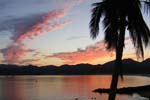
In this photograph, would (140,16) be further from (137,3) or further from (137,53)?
(137,53)

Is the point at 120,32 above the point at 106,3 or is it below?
below

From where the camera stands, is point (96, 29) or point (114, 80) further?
point (96, 29)

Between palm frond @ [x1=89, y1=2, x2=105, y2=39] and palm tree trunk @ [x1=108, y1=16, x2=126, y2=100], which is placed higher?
palm frond @ [x1=89, y1=2, x2=105, y2=39]

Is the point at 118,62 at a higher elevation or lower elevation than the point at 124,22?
lower

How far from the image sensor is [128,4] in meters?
15.6

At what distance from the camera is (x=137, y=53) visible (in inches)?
618

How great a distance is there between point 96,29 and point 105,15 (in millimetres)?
781

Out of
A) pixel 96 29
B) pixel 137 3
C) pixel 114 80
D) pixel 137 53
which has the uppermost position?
pixel 137 3

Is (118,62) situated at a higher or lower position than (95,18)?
lower

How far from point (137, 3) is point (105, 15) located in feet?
4.91

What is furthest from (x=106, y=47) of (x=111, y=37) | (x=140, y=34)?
(x=140, y=34)

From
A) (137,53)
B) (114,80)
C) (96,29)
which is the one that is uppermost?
(96,29)

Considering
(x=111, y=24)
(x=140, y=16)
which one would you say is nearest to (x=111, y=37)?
(x=111, y=24)

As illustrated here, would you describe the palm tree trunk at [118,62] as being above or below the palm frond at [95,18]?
below
